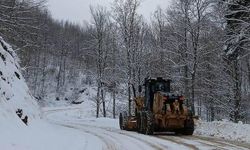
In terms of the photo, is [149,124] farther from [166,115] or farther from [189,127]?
[189,127]

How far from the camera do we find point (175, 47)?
34594 millimetres

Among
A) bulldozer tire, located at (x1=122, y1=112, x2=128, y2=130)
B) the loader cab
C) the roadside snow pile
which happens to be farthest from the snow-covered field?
bulldozer tire, located at (x1=122, y1=112, x2=128, y2=130)

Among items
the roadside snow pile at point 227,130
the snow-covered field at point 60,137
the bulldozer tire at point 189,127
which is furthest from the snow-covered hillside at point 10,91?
the roadside snow pile at point 227,130

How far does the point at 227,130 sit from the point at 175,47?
15769 millimetres

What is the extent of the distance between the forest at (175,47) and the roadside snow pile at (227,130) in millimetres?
3493

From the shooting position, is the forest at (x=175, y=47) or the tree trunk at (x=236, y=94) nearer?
the forest at (x=175, y=47)

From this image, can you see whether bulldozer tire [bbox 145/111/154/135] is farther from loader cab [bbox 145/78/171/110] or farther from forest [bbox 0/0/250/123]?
forest [bbox 0/0/250/123]

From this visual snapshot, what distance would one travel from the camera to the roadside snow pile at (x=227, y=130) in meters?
17.6

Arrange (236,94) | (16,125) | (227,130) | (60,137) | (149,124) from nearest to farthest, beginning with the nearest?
1. (16,125)
2. (60,137)
3. (227,130)
4. (149,124)
5. (236,94)

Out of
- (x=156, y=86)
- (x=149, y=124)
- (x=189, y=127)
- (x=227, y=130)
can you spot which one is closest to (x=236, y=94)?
(x=156, y=86)

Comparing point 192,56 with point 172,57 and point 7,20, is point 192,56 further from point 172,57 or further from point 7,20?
point 7,20

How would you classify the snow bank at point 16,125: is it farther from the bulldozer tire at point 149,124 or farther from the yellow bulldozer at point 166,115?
the yellow bulldozer at point 166,115

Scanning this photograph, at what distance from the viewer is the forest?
2052 cm

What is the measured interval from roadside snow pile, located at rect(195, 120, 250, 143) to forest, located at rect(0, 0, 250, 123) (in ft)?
11.5
